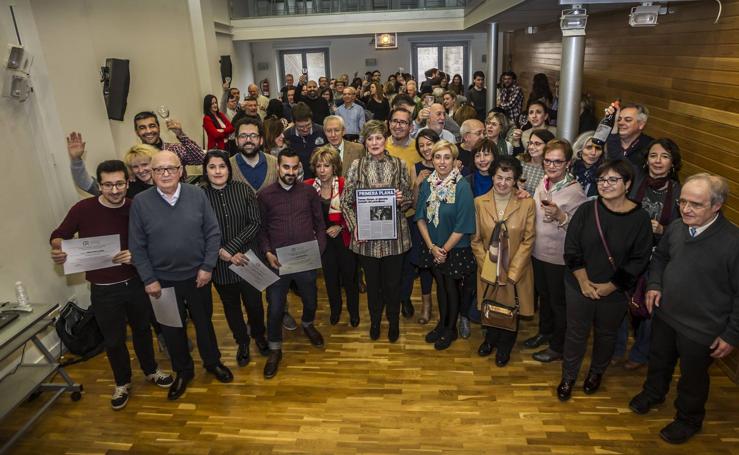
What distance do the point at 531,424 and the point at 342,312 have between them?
6.69ft

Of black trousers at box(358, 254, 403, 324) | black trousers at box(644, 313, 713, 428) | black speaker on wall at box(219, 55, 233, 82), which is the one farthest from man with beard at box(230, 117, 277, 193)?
black speaker on wall at box(219, 55, 233, 82)

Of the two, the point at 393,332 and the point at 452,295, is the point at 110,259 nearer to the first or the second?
the point at 393,332

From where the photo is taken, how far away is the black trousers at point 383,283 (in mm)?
3732

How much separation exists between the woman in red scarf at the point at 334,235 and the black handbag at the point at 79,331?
2.02 m

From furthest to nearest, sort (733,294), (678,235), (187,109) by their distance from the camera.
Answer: (187,109) → (678,235) → (733,294)

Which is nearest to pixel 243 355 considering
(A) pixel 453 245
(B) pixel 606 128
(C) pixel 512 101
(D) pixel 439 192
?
(A) pixel 453 245

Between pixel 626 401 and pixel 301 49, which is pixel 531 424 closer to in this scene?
pixel 626 401

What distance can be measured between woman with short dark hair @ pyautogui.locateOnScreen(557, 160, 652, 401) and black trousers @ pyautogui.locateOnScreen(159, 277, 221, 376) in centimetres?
247

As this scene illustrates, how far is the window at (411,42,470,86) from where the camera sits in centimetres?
1723

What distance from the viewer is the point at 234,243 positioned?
10.8 ft

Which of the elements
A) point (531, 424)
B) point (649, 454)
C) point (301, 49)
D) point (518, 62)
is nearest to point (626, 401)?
point (649, 454)

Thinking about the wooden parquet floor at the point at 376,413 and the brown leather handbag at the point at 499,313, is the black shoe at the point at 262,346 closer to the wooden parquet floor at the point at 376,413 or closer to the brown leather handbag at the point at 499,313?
the wooden parquet floor at the point at 376,413

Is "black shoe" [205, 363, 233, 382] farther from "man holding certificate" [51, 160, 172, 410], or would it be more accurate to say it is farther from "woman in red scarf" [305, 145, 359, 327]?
"woman in red scarf" [305, 145, 359, 327]

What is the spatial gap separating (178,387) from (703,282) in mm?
3433
